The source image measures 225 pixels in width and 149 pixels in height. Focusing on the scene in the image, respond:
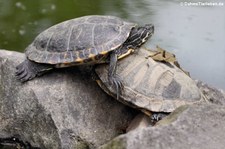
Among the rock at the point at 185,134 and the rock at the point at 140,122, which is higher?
the rock at the point at 185,134

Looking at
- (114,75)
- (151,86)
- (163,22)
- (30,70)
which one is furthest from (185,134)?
(163,22)

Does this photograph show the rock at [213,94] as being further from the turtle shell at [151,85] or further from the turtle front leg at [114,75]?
the turtle front leg at [114,75]

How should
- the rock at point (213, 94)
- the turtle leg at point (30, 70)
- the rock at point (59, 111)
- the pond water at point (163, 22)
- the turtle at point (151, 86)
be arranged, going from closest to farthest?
the turtle at point (151, 86) < the rock at point (59, 111) < the turtle leg at point (30, 70) < the rock at point (213, 94) < the pond water at point (163, 22)

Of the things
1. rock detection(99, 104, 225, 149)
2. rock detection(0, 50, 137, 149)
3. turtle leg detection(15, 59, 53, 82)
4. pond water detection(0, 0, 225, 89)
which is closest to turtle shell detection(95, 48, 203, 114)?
A: rock detection(0, 50, 137, 149)

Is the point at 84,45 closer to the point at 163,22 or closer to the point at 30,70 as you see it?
the point at 30,70

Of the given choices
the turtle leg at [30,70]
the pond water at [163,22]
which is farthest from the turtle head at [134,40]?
the pond water at [163,22]

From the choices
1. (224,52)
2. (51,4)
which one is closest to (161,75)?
(224,52)

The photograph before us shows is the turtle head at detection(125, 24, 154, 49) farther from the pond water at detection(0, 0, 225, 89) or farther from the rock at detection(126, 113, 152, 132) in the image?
the pond water at detection(0, 0, 225, 89)

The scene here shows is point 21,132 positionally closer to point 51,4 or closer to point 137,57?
point 137,57
